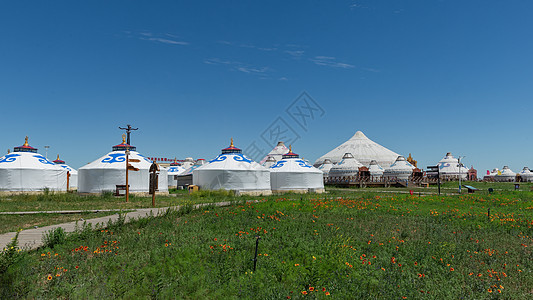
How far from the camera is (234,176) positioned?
1330 inches

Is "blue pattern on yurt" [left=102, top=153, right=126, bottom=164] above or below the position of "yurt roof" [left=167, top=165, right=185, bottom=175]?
above

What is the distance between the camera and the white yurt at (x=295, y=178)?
3884 centimetres

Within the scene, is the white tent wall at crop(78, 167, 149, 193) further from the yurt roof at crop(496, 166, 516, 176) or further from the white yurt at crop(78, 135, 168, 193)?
the yurt roof at crop(496, 166, 516, 176)

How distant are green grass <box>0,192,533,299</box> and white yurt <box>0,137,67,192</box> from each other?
27.5 m

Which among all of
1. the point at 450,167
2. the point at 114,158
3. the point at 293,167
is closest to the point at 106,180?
the point at 114,158

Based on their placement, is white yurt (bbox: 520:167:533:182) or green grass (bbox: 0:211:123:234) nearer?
green grass (bbox: 0:211:123:234)

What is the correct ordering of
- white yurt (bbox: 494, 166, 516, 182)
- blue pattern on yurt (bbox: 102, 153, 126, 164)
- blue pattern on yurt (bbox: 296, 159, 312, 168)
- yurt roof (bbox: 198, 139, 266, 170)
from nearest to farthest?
1. blue pattern on yurt (bbox: 102, 153, 126, 164)
2. yurt roof (bbox: 198, 139, 266, 170)
3. blue pattern on yurt (bbox: 296, 159, 312, 168)
4. white yurt (bbox: 494, 166, 516, 182)

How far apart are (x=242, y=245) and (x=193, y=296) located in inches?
110

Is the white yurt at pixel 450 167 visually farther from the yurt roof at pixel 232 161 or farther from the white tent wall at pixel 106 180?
the white tent wall at pixel 106 180

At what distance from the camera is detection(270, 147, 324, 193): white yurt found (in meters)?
38.8

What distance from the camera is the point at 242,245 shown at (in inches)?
329

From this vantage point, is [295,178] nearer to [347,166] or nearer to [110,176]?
[110,176]

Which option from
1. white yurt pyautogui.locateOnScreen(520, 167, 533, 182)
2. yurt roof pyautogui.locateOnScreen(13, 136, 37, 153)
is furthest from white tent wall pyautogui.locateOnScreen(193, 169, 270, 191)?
white yurt pyautogui.locateOnScreen(520, 167, 533, 182)

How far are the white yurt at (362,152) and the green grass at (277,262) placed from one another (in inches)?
3682
